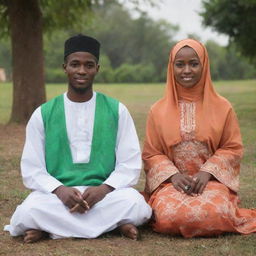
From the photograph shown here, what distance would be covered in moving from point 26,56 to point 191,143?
8112mm

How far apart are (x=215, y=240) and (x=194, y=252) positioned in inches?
13.8

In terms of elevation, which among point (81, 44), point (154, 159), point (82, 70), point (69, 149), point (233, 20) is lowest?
point (154, 159)

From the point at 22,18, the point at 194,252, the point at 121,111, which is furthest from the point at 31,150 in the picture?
the point at 22,18

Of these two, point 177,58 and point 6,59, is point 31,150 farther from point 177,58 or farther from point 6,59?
point 6,59

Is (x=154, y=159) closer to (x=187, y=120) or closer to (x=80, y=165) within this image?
(x=187, y=120)

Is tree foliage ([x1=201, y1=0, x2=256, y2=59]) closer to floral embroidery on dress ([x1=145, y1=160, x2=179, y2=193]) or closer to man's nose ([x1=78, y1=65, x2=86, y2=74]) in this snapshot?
floral embroidery on dress ([x1=145, y1=160, x2=179, y2=193])

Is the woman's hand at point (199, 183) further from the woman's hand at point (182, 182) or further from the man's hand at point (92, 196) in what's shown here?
the man's hand at point (92, 196)

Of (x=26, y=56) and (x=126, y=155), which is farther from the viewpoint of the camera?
(x=26, y=56)

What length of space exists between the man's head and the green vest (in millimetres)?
231

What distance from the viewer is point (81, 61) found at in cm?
470

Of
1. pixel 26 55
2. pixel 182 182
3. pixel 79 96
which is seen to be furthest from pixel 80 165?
pixel 26 55

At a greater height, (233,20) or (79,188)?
(233,20)

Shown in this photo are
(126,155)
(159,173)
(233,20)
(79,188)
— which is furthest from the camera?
(233,20)

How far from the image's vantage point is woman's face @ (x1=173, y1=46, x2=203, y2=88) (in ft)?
15.9
